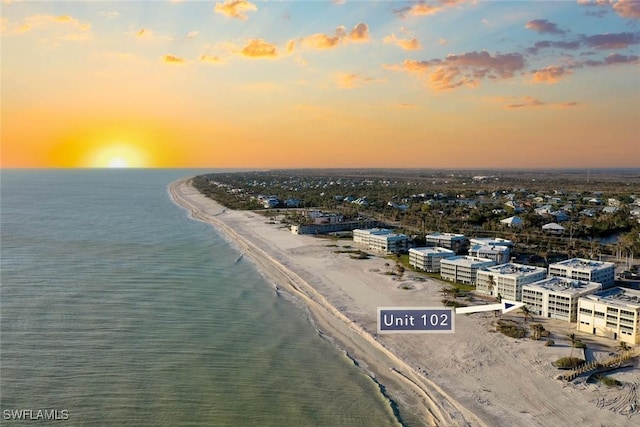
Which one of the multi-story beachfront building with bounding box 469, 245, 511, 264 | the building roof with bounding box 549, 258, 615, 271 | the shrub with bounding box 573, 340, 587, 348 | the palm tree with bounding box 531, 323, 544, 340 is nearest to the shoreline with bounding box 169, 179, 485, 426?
the palm tree with bounding box 531, 323, 544, 340

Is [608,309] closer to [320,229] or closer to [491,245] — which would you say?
[491,245]

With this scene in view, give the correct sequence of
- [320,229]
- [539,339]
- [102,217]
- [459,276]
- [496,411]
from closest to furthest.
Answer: [496,411]
[539,339]
[459,276]
[320,229]
[102,217]

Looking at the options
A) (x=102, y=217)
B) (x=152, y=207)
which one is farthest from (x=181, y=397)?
(x=152, y=207)

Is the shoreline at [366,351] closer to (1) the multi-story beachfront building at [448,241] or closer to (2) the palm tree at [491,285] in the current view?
(2) the palm tree at [491,285]

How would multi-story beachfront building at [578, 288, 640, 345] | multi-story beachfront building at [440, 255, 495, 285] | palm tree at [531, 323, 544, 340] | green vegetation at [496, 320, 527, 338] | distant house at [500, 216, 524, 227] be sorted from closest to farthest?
multi-story beachfront building at [578, 288, 640, 345], palm tree at [531, 323, 544, 340], green vegetation at [496, 320, 527, 338], multi-story beachfront building at [440, 255, 495, 285], distant house at [500, 216, 524, 227]

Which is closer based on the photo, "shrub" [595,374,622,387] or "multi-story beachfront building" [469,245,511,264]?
"shrub" [595,374,622,387]

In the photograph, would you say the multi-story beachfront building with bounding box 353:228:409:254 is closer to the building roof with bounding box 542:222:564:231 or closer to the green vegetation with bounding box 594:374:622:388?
the building roof with bounding box 542:222:564:231

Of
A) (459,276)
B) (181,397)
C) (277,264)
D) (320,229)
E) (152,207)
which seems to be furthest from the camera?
(152,207)
